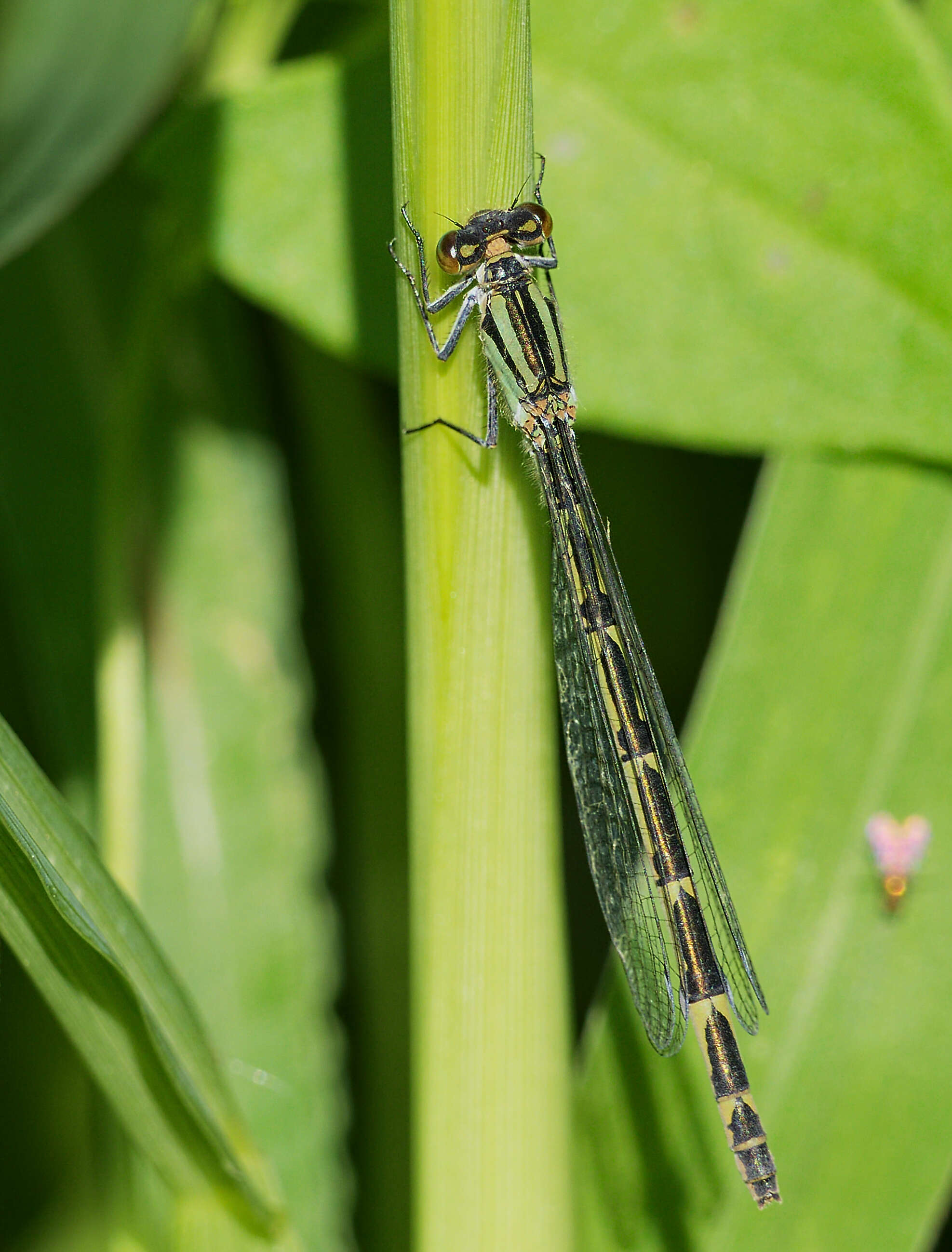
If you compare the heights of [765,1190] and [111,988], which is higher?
[111,988]

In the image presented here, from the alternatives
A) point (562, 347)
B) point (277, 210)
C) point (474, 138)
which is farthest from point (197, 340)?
point (474, 138)

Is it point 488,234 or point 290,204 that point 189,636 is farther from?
point 488,234

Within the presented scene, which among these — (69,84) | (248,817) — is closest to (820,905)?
(248,817)

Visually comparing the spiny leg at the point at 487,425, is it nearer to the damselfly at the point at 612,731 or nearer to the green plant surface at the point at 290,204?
the damselfly at the point at 612,731

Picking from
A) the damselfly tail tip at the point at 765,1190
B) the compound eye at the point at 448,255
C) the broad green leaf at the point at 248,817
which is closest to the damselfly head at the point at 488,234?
the compound eye at the point at 448,255

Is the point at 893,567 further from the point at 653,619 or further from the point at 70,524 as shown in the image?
the point at 70,524

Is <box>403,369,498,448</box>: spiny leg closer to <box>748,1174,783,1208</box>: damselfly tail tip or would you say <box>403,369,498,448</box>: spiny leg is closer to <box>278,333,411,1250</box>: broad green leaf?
<box>278,333,411,1250</box>: broad green leaf
